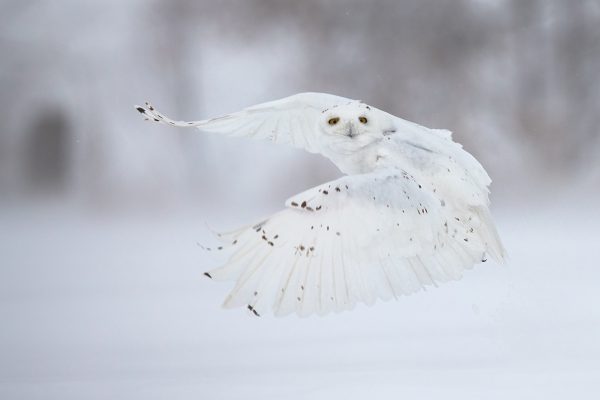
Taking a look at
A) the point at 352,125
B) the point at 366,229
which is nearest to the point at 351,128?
the point at 352,125

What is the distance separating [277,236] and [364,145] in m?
0.17

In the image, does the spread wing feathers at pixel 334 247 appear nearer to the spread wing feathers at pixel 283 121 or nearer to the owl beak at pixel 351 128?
the owl beak at pixel 351 128

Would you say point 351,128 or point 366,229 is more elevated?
point 351,128

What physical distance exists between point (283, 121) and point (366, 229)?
10.8 inches

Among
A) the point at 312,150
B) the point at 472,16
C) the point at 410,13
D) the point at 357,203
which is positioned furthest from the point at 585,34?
the point at 357,203

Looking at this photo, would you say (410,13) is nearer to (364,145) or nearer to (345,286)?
(364,145)

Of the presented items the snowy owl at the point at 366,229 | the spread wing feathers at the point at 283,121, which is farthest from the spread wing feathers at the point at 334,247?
the spread wing feathers at the point at 283,121

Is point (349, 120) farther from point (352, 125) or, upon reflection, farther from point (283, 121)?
point (283, 121)

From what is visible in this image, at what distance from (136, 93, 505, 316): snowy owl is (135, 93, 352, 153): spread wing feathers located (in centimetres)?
6

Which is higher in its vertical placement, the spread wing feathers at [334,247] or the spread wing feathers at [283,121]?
the spread wing feathers at [283,121]

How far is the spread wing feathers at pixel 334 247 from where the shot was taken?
2.32ft

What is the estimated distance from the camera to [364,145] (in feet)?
2.73

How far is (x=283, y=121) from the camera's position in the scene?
96 centimetres

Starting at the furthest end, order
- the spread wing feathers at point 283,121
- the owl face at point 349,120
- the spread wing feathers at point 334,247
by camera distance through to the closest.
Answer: the spread wing feathers at point 283,121
the owl face at point 349,120
the spread wing feathers at point 334,247
